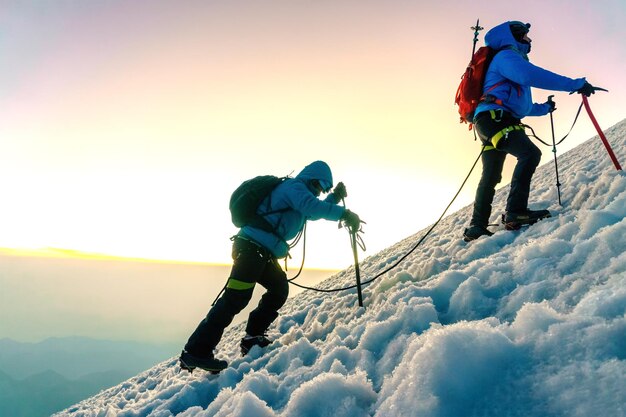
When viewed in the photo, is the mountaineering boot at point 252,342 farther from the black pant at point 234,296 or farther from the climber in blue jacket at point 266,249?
the black pant at point 234,296

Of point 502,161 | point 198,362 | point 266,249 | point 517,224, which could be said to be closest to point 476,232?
point 517,224

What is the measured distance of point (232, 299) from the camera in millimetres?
4875

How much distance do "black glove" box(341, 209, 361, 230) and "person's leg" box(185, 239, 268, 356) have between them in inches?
51.6

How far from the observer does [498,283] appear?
3479mm

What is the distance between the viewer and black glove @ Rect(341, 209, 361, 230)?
4.59 metres

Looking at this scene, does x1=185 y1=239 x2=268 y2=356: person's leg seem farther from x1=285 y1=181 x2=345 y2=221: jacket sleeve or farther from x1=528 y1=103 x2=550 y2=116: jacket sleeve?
x1=528 y1=103 x2=550 y2=116: jacket sleeve

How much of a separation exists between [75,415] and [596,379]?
9.16 m

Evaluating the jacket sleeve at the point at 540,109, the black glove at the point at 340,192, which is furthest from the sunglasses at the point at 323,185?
the jacket sleeve at the point at 540,109

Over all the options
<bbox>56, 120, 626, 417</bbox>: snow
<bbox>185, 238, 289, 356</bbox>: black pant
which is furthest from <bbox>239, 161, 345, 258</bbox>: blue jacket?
<bbox>56, 120, 626, 417</bbox>: snow

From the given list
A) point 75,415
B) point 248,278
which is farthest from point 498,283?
point 75,415

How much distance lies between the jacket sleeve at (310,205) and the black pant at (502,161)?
2385 millimetres

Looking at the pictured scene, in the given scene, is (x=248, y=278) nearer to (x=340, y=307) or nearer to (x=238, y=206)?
(x=238, y=206)

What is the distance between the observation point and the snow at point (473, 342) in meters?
1.79

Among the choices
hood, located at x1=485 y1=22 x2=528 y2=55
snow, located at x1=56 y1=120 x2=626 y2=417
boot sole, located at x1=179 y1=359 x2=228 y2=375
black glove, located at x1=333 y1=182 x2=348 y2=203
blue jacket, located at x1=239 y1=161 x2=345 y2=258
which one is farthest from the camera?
black glove, located at x1=333 y1=182 x2=348 y2=203
